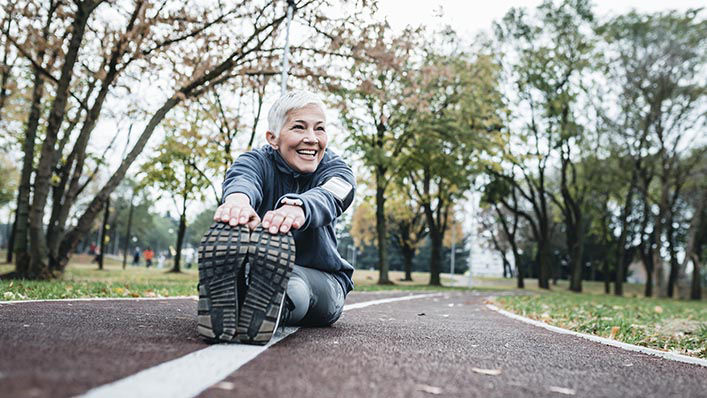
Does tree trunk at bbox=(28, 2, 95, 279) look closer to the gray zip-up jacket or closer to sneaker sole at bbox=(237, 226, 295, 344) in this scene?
the gray zip-up jacket

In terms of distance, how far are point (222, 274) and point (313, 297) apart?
1134mm

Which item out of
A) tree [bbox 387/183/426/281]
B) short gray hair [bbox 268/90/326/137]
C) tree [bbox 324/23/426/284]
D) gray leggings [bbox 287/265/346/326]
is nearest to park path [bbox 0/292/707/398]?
gray leggings [bbox 287/265/346/326]

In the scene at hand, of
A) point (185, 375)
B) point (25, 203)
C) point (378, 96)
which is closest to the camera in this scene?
point (185, 375)

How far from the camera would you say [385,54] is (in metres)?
11.7

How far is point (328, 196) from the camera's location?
3355 millimetres

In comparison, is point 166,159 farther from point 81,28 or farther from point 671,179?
point 671,179

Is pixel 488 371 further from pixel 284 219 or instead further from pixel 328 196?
pixel 328 196

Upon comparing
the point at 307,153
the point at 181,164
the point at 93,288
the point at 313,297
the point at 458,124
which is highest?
the point at 458,124

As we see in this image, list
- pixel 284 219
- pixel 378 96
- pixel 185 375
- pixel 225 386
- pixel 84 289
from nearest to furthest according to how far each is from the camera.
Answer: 1. pixel 225 386
2. pixel 185 375
3. pixel 284 219
4. pixel 84 289
5. pixel 378 96

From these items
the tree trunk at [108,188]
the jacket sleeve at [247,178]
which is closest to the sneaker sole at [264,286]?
the jacket sleeve at [247,178]

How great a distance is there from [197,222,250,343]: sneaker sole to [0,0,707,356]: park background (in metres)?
3.86

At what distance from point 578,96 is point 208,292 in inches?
1191

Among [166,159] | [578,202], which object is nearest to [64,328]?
[166,159]

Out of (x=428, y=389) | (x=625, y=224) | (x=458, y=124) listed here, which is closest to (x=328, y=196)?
(x=428, y=389)
